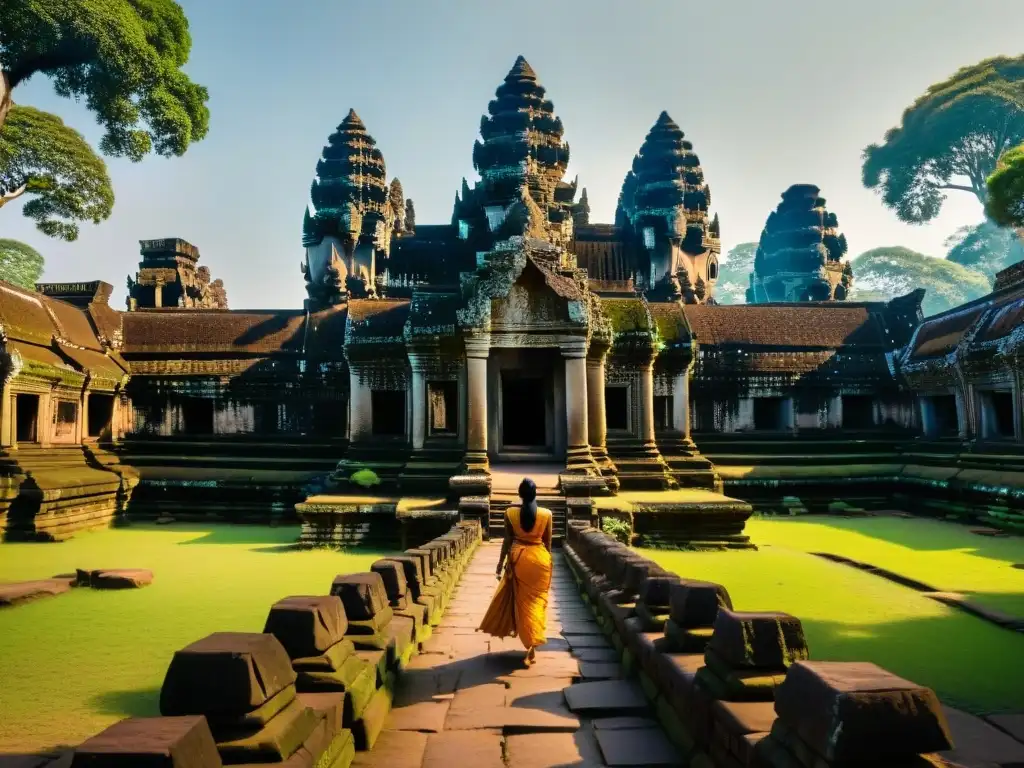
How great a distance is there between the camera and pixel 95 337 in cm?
1962

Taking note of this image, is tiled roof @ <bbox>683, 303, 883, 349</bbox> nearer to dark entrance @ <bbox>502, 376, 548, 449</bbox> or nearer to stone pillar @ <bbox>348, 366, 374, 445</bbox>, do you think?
dark entrance @ <bbox>502, 376, 548, 449</bbox>

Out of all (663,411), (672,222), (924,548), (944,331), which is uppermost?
(672,222)

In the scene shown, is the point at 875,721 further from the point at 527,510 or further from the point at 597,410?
the point at 597,410

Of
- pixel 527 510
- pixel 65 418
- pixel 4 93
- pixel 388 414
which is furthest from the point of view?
pixel 4 93

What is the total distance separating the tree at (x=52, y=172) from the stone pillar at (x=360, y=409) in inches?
611

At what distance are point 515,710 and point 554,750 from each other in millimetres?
655

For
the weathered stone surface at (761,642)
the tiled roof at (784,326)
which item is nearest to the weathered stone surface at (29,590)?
the weathered stone surface at (761,642)

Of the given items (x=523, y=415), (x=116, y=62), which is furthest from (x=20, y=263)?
(x=523, y=415)

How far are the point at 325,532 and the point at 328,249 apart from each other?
59.5 feet

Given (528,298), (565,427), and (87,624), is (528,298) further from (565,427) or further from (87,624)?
→ (87,624)

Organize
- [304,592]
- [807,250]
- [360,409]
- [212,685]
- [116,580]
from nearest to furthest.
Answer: [212,685] < [304,592] < [116,580] < [360,409] < [807,250]

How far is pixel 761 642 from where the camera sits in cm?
354

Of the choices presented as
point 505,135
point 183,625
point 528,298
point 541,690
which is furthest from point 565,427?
point 505,135

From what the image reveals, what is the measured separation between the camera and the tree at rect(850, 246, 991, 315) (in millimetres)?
66812
